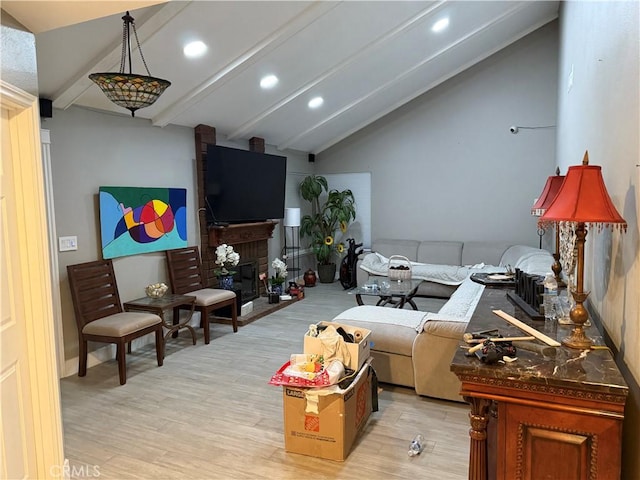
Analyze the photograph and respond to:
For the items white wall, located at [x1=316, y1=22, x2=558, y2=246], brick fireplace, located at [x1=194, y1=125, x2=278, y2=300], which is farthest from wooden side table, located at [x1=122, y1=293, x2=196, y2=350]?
white wall, located at [x1=316, y1=22, x2=558, y2=246]

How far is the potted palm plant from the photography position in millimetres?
7590

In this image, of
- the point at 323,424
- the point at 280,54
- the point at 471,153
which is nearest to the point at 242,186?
the point at 280,54

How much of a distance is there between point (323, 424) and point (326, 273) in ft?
17.3

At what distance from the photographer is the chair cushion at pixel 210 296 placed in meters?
4.58

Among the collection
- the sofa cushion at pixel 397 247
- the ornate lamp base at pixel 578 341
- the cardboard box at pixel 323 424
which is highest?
the ornate lamp base at pixel 578 341

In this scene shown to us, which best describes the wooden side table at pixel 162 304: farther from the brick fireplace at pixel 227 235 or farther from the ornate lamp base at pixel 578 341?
the ornate lamp base at pixel 578 341

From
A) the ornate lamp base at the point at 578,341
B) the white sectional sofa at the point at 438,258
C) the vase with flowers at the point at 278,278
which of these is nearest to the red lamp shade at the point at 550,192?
the ornate lamp base at the point at 578,341

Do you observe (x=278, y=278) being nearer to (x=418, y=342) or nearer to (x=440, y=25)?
(x=418, y=342)

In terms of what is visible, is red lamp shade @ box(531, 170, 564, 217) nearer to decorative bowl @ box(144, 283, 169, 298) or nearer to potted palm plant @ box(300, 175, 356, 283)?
decorative bowl @ box(144, 283, 169, 298)

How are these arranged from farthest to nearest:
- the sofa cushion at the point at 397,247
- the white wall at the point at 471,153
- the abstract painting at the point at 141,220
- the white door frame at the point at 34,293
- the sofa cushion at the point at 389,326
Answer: the sofa cushion at the point at 397,247 → the white wall at the point at 471,153 → the abstract painting at the point at 141,220 → the sofa cushion at the point at 389,326 → the white door frame at the point at 34,293

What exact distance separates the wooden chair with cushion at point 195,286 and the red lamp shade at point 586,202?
11.9 feet

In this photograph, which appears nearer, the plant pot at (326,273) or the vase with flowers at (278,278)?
the vase with flowers at (278,278)

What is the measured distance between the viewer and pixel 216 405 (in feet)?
10.6

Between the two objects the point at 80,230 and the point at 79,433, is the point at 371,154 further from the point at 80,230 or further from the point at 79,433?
the point at 79,433
